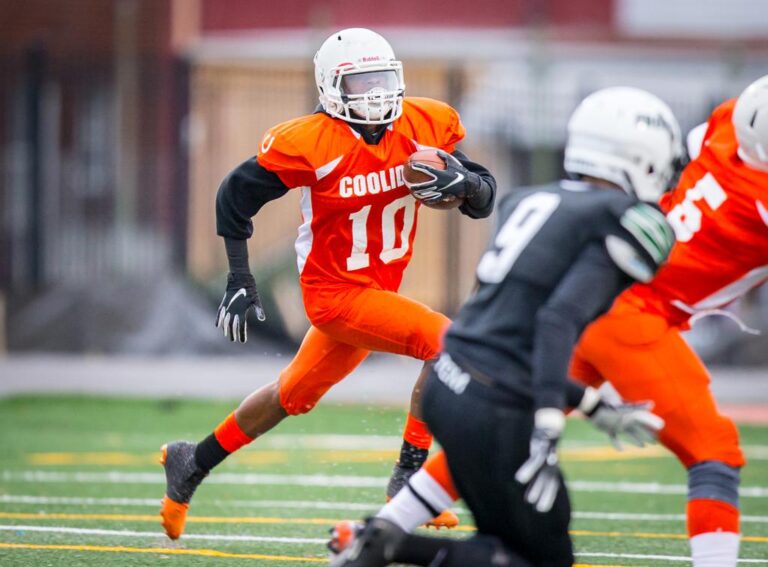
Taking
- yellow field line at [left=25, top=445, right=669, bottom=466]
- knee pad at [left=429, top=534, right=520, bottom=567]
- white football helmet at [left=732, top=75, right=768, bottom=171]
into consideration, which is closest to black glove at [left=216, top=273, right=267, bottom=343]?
knee pad at [left=429, top=534, right=520, bottom=567]

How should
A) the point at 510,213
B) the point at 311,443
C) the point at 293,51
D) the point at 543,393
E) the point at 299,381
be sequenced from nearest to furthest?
the point at 543,393 < the point at 510,213 < the point at 299,381 < the point at 311,443 < the point at 293,51

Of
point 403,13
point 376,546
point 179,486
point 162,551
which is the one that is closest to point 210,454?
point 179,486

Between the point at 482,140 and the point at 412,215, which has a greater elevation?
the point at 412,215

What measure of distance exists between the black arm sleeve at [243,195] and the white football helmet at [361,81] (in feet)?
1.26

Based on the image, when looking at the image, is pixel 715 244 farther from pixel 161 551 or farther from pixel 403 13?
pixel 403 13

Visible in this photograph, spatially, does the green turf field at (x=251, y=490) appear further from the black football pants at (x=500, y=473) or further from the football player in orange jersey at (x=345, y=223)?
the black football pants at (x=500, y=473)

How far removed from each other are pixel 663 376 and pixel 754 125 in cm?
95

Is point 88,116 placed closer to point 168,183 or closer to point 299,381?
point 168,183

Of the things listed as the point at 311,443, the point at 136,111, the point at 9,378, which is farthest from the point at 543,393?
the point at 136,111

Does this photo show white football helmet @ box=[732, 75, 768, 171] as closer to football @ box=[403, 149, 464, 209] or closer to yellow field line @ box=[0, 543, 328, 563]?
football @ box=[403, 149, 464, 209]

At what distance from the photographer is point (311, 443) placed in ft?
33.9

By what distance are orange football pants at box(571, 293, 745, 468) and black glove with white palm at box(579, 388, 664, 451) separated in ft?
1.48

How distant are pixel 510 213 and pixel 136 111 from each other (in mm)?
13450

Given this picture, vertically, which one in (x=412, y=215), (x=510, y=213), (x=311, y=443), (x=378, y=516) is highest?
(x=510, y=213)
